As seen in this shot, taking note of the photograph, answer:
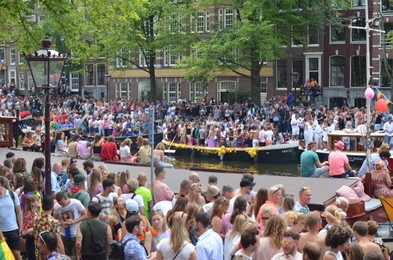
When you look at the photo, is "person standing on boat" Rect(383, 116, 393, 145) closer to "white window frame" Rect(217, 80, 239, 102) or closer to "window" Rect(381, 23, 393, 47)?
"window" Rect(381, 23, 393, 47)

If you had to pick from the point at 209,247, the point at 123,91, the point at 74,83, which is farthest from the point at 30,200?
the point at 74,83

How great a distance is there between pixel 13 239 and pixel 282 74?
40403mm

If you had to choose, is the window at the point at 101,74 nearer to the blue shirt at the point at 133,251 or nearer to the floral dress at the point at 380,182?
the floral dress at the point at 380,182

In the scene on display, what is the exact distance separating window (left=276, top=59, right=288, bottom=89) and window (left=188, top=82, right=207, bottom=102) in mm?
6445

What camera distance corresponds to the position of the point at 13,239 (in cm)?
1097

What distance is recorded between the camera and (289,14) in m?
43.2

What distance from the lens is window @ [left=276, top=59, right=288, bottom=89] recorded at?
4978cm

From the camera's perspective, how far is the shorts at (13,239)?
35.8ft

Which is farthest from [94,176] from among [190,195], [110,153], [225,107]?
[225,107]

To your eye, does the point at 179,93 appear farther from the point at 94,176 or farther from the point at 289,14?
the point at 94,176

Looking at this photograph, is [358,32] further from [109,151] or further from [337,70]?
[109,151]

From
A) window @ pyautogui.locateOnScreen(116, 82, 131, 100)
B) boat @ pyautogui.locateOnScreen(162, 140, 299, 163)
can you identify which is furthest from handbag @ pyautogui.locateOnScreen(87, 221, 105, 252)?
window @ pyautogui.locateOnScreen(116, 82, 131, 100)

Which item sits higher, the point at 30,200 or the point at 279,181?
the point at 30,200

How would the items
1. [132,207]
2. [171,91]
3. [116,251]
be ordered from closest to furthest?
[116,251]
[132,207]
[171,91]
